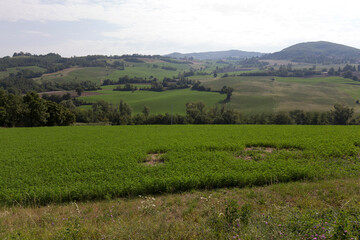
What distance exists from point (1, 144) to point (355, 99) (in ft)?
497

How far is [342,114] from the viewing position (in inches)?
3127

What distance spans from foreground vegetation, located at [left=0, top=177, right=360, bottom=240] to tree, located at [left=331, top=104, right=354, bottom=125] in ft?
277

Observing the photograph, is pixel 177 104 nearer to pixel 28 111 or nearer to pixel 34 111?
pixel 34 111

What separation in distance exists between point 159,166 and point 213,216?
8.76 m

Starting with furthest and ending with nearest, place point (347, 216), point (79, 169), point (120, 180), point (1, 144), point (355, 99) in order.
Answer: point (355, 99), point (1, 144), point (79, 169), point (120, 180), point (347, 216)

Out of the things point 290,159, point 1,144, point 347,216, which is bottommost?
point 1,144

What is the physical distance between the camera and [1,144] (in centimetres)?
2806

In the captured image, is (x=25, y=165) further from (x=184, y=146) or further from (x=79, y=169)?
(x=184, y=146)

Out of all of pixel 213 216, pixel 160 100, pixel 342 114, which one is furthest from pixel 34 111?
pixel 342 114

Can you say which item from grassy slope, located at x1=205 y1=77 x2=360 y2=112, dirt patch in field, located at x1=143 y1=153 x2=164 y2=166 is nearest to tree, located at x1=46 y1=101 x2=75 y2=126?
dirt patch in field, located at x1=143 y1=153 x2=164 y2=166

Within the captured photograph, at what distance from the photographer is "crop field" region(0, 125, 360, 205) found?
556 inches

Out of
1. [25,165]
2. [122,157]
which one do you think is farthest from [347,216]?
[25,165]

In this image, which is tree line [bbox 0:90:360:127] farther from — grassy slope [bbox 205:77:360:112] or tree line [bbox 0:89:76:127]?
grassy slope [bbox 205:77:360:112]

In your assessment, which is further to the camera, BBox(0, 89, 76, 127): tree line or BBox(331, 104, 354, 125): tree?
BBox(331, 104, 354, 125): tree
